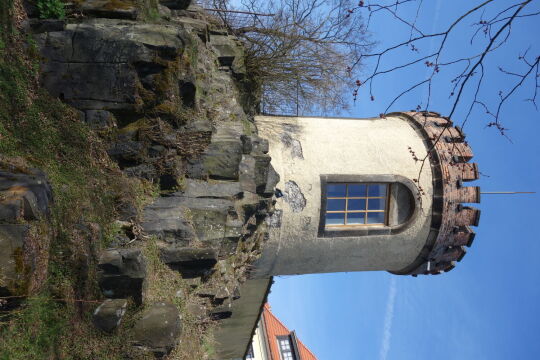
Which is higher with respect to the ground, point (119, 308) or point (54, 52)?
point (54, 52)

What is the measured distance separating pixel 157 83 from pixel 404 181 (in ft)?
17.6

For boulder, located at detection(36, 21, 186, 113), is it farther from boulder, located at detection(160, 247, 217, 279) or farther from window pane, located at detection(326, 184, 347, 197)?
window pane, located at detection(326, 184, 347, 197)

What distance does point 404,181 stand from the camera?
34.4 ft

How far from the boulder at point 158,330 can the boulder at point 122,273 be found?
0.35 meters

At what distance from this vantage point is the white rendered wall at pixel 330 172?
33.2 feet

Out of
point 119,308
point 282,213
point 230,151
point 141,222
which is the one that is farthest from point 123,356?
point 282,213

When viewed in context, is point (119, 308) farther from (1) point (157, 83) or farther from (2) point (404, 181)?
(2) point (404, 181)

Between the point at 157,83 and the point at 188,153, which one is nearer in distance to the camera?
the point at 157,83

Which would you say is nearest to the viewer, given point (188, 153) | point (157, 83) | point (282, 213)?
point (157, 83)

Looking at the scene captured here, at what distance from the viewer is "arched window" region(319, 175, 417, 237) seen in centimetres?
1030

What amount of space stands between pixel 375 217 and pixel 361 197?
20.8 inches

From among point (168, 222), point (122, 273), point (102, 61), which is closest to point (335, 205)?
point (168, 222)

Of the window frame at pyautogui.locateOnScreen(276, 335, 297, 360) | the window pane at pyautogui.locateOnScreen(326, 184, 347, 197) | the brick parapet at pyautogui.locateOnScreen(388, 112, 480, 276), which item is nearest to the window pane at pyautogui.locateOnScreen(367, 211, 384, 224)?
the window pane at pyautogui.locateOnScreen(326, 184, 347, 197)

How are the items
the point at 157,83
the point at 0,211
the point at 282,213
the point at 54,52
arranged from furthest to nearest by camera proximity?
the point at 282,213 < the point at 157,83 < the point at 54,52 < the point at 0,211
